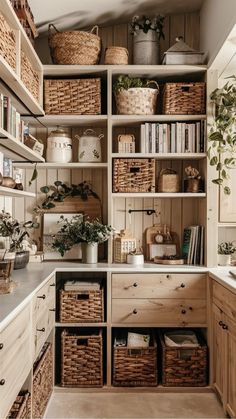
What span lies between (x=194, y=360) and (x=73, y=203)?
1.49m

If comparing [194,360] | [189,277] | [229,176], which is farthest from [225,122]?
Answer: [194,360]

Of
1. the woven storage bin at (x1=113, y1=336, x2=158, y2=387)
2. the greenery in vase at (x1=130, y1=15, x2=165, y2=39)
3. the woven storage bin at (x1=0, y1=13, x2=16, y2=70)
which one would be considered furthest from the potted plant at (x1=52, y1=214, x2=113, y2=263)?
the greenery in vase at (x1=130, y1=15, x2=165, y2=39)

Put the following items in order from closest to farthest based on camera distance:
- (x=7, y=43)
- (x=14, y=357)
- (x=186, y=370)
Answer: (x=14, y=357)
(x=7, y=43)
(x=186, y=370)

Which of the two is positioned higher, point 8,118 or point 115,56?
point 115,56

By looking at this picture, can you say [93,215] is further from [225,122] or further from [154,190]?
[225,122]

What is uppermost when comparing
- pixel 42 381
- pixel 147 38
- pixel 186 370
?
pixel 147 38

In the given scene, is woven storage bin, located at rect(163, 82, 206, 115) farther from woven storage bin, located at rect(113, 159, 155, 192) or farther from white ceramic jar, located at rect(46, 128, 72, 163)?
white ceramic jar, located at rect(46, 128, 72, 163)

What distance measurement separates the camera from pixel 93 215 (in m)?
3.55

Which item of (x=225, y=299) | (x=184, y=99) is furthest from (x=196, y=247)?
(x=184, y=99)

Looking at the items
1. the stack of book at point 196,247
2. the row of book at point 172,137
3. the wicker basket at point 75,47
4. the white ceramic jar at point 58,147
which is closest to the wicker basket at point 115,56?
the wicker basket at point 75,47

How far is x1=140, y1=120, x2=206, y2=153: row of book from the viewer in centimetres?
327

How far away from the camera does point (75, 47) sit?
3207mm

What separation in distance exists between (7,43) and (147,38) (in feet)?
4.64

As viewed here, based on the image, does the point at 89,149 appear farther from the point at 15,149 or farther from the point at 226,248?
the point at 226,248
